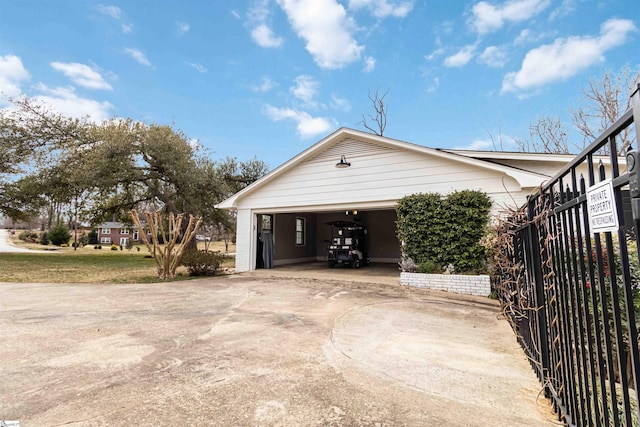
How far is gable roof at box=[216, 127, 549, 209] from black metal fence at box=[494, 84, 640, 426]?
15.0 feet

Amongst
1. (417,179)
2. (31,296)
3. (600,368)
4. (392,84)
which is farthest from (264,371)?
(392,84)

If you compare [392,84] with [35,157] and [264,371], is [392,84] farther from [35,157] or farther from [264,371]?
[35,157]

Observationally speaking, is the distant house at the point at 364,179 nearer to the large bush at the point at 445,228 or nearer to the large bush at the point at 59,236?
the large bush at the point at 445,228

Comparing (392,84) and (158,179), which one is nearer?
(158,179)

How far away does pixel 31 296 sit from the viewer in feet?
20.9

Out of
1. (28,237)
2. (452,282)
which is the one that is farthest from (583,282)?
(28,237)

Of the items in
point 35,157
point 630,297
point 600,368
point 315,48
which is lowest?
point 600,368

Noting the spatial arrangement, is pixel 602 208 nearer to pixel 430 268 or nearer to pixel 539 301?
pixel 539 301

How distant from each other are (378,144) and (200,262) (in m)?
6.51

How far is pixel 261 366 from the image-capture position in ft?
9.81

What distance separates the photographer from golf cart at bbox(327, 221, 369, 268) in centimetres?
1249

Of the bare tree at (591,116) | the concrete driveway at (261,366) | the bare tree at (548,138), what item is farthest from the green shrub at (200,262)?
the bare tree at (548,138)

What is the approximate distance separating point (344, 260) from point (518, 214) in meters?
9.31

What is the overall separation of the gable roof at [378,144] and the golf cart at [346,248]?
3.53 m
